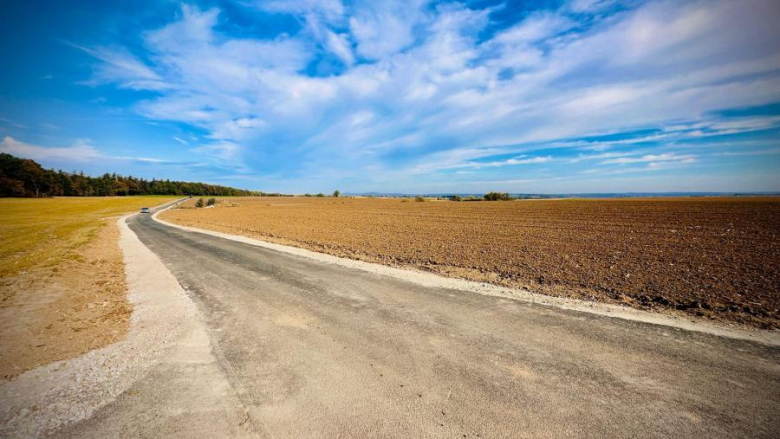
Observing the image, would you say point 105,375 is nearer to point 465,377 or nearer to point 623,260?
point 465,377

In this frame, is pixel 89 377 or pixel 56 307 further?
pixel 56 307

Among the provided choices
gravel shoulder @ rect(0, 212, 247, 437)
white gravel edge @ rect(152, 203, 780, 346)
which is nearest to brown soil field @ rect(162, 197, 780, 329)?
white gravel edge @ rect(152, 203, 780, 346)

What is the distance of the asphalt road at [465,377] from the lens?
310 cm

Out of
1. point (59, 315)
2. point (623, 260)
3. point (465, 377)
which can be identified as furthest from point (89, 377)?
point (623, 260)

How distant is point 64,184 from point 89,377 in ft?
474

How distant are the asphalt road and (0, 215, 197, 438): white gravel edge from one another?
0.38 m

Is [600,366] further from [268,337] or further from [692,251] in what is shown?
[692,251]

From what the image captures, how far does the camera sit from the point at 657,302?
680 centimetres

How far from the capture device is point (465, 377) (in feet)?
12.9

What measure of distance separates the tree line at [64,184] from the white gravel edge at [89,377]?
120 metres

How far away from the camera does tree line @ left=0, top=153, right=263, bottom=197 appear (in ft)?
261

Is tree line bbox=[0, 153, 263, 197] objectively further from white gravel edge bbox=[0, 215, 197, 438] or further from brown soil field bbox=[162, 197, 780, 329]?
white gravel edge bbox=[0, 215, 197, 438]

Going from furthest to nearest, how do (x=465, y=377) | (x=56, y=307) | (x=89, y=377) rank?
(x=56, y=307) → (x=89, y=377) → (x=465, y=377)

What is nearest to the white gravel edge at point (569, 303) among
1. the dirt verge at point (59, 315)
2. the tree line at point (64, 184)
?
the dirt verge at point (59, 315)
